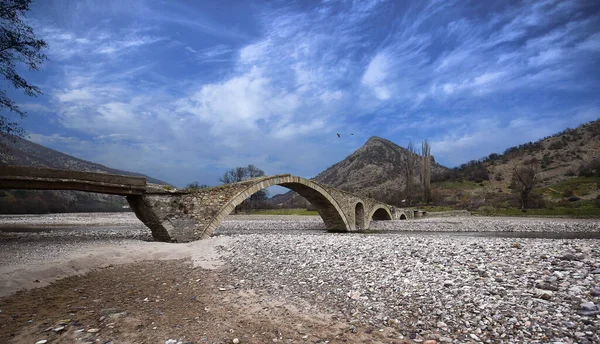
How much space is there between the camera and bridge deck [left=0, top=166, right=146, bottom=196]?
11719 millimetres

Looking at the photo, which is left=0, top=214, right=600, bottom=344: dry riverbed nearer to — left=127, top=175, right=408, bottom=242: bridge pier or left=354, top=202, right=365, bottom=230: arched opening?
left=127, top=175, right=408, bottom=242: bridge pier

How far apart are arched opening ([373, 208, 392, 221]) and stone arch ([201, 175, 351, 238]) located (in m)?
14.1

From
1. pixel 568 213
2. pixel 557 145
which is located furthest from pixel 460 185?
pixel 568 213

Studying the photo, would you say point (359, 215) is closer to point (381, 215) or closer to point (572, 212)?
point (381, 215)

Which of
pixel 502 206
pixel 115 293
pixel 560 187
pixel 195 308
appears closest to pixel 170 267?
pixel 115 293

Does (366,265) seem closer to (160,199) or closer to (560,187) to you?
(160,199)

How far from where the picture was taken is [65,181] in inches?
487

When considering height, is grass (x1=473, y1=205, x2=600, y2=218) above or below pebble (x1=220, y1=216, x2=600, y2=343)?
above

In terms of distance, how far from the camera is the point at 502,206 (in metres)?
43.5

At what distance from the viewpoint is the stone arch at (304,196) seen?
15.9 m

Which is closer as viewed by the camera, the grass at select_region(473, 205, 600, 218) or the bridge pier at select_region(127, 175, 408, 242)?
the bridge pier at select_region(127, 175, 408, 242)

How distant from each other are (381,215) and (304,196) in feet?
67.2

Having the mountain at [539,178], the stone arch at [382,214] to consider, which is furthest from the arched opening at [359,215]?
the mountain at [539,178]

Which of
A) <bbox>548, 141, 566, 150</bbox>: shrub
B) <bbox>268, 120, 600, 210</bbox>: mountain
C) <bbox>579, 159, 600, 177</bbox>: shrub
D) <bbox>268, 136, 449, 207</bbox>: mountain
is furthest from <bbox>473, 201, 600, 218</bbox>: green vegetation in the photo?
<bbox>268, 136, 449, 207</bbox>: mountain
